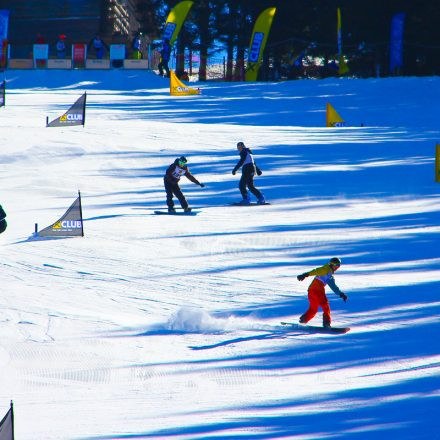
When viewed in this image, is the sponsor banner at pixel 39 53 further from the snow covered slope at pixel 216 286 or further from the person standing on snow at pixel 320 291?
the person standing on snow at pixel 320 291

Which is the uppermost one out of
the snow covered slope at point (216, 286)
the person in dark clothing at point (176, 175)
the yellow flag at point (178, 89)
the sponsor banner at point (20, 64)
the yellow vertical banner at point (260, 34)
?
the yellow vertical banner at point (260, 34)

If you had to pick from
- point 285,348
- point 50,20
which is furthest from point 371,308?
point 50,20

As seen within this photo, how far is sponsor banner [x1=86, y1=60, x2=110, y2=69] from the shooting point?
43.0 meters

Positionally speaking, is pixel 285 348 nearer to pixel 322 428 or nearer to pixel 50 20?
pixel 322 428

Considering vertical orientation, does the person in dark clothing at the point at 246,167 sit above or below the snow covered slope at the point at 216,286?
above

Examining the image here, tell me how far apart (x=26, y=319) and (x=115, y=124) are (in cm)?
1791

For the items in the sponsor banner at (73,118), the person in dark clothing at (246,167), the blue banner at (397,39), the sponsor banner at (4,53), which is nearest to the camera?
the person in dark clothing at (246,167)

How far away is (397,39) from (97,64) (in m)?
14.2

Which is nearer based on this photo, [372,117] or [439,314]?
[439,314]

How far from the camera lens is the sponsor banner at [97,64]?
43031 mm

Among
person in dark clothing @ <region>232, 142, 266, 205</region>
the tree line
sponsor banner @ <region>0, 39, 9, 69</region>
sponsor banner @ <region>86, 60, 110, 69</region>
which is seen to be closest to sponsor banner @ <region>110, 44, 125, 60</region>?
sponsor banner @ <region>86, 60, 110, 69</region>

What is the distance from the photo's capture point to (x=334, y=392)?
9047mm

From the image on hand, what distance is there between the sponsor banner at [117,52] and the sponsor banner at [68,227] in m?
27.6

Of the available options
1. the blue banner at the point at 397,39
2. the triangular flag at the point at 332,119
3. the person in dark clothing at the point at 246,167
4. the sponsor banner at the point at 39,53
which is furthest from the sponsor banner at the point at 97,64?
the person in dark clothing at the point at 246,167
